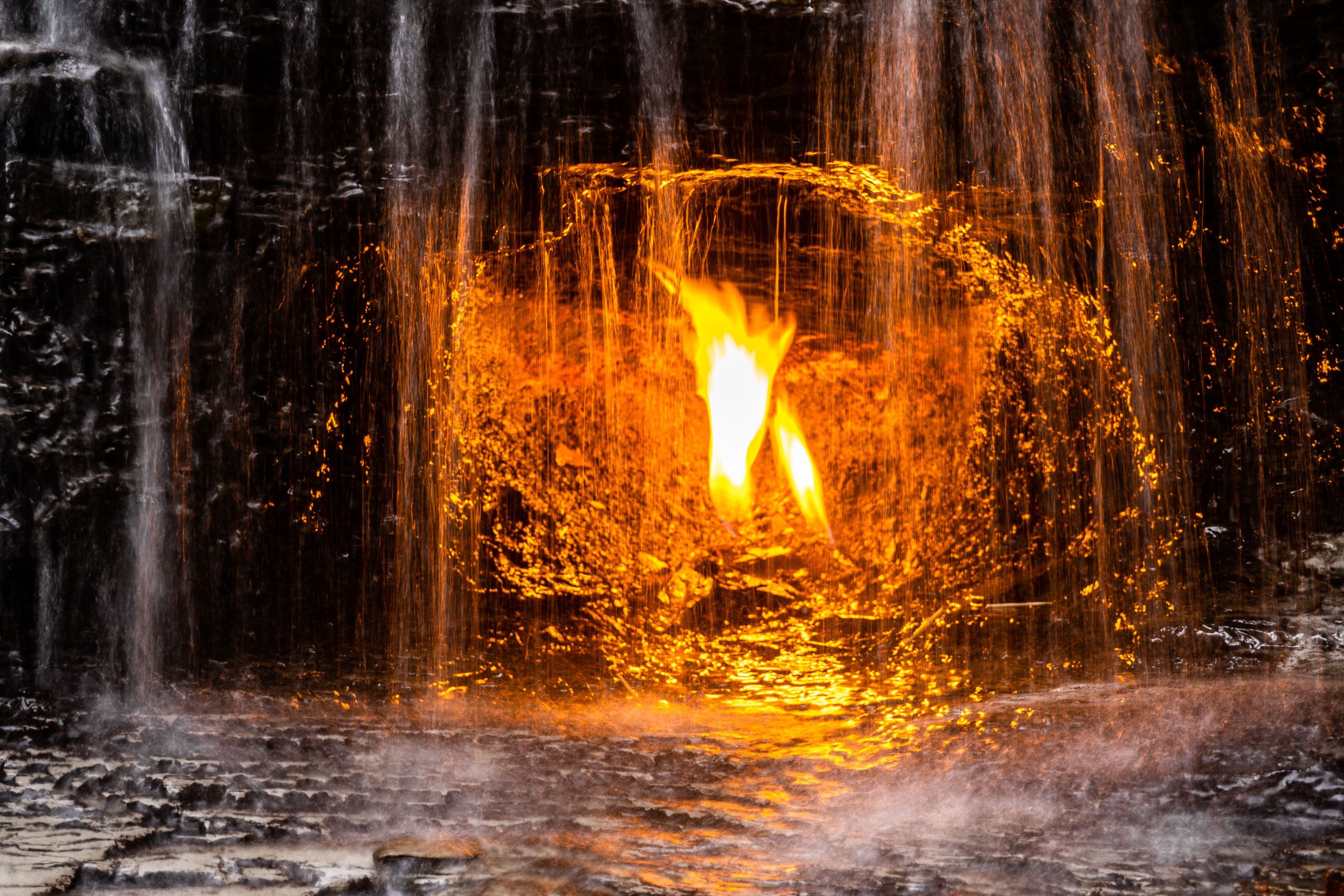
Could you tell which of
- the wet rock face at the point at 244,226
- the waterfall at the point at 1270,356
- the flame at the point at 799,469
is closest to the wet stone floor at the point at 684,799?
the wet rock face at the point at 244,226

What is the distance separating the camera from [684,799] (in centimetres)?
277

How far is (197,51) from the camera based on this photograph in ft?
11.9

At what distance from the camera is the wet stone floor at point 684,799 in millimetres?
2232

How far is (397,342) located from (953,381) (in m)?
2.44

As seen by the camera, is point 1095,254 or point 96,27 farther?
point 1095,254

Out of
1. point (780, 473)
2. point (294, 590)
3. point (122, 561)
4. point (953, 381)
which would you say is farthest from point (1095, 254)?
point (122, 561)

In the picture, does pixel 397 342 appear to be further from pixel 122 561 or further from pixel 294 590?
pixel 122 561

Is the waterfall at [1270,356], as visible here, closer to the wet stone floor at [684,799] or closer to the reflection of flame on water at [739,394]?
the wet stone floor at [684,799]

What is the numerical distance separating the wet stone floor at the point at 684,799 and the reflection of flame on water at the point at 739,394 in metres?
1.60

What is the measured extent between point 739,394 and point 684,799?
252 centimetres

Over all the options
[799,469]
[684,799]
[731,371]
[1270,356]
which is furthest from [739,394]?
[684,799]

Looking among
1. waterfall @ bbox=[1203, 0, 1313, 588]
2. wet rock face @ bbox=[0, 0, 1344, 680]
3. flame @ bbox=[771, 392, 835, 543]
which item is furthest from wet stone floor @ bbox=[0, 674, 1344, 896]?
flame @ bbox=[771, 392, 835, 543]

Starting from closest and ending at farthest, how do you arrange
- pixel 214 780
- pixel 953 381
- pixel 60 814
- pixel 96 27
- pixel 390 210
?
pixel 60 814 < pixel 214 780 < pixel 96 27 < pixel 390 210 < pixel 953 381

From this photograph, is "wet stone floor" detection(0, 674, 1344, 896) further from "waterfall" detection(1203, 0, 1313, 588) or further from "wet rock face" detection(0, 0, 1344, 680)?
"waterfall" detection(1203, 0, 1313, 588)
